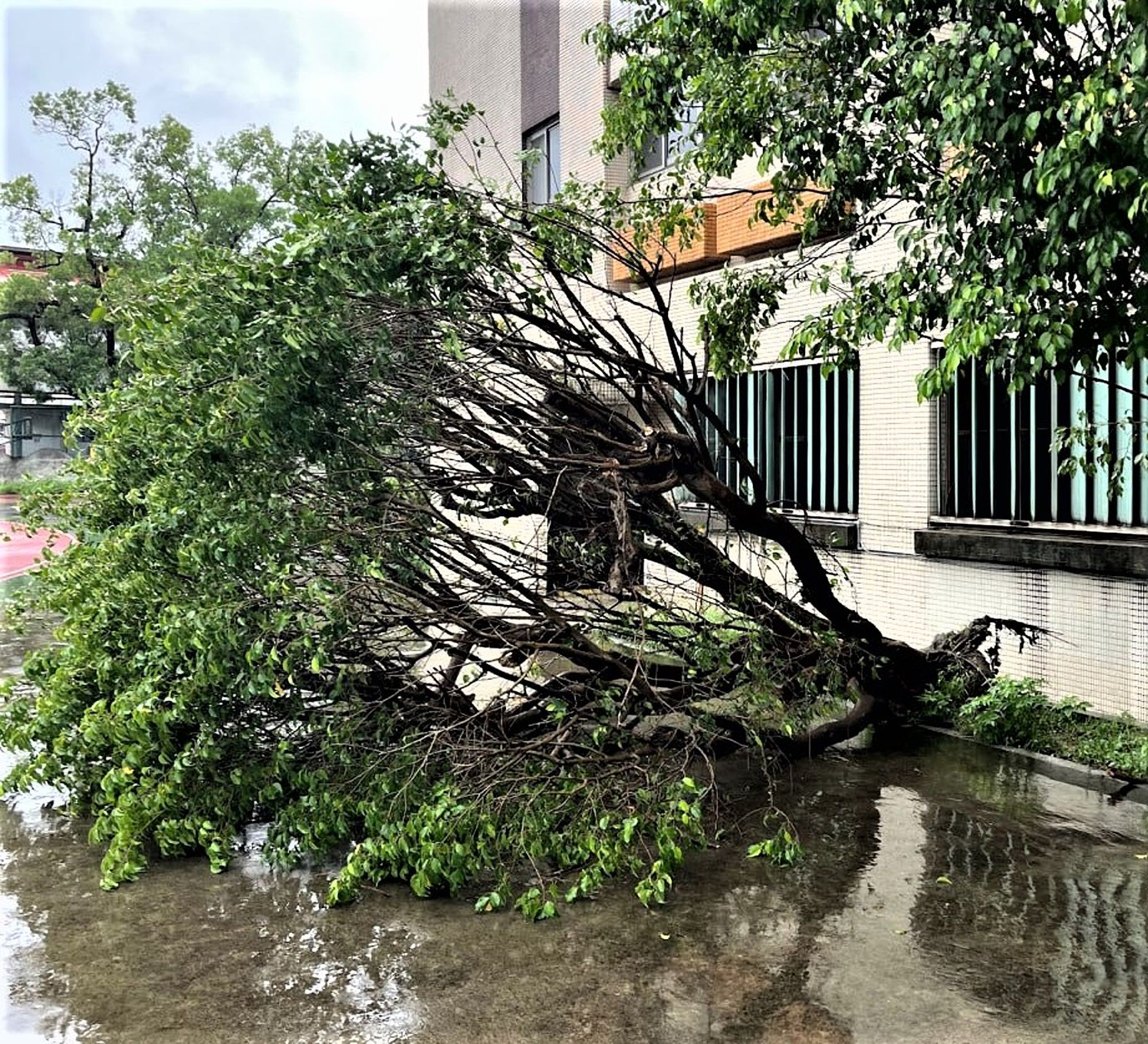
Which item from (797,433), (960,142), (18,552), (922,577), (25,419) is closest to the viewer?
(960,142)

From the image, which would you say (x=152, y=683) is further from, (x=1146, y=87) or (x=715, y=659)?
(x=1146, y=87)

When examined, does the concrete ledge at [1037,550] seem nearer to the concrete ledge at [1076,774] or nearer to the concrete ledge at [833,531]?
the concrete ledge at [833,531]

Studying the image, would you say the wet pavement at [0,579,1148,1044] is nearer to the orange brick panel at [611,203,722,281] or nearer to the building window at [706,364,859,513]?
the building window at [706,364,859,513]

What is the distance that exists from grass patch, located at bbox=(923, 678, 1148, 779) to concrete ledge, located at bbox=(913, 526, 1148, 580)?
3.14 ft

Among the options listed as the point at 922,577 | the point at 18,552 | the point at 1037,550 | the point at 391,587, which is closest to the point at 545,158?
the point at 922,577

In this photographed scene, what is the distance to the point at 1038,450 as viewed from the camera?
8883 millimetres

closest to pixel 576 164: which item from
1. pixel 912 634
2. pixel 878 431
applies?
pixel 878 431

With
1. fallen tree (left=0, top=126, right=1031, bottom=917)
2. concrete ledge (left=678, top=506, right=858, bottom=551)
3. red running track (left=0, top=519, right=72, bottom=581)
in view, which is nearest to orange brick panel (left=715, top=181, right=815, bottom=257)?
concrete ledge (left=678, top=506, right=858, bottom=551)

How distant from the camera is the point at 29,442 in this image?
41.1 m

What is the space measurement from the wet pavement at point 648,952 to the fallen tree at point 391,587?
0.24 metres

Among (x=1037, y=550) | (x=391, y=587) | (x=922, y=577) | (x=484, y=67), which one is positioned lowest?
(x=922, y=577)

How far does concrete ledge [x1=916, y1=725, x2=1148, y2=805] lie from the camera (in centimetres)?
660

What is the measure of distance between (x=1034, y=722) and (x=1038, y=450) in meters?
2.25

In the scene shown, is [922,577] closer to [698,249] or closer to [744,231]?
[744,231]
